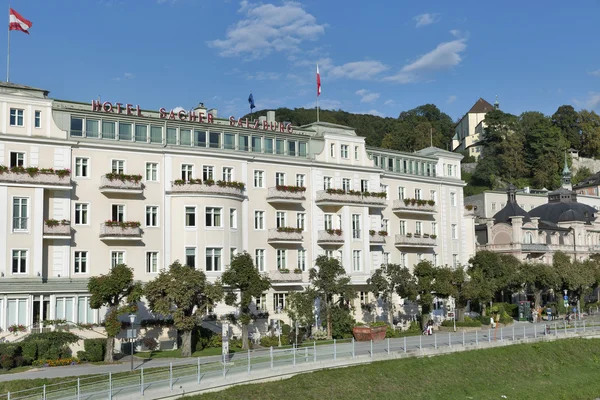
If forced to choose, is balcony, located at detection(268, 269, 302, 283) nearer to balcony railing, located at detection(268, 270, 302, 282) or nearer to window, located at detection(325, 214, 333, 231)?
balcony railing, located at detection(268, 270, 302, 282)

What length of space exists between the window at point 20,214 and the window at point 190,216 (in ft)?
41.3

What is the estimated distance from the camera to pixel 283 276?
6675 centimetres

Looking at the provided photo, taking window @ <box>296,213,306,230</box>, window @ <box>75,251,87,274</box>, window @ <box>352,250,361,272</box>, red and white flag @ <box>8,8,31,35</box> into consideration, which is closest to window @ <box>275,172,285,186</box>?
window @ <box>296,213,306,230</box>

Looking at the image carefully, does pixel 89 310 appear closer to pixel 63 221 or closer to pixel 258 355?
pixel 63 221

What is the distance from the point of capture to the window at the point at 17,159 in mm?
56188

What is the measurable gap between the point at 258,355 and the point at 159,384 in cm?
739

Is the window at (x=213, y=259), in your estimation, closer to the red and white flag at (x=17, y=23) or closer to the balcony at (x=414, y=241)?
the red and white flag at (x=17, y=23)

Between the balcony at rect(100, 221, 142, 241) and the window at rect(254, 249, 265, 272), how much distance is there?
11.4 m

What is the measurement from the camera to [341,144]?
75438 mm

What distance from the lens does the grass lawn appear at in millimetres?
40406

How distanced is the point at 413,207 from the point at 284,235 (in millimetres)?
18967

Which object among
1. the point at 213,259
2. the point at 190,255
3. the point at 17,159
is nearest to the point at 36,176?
the point at 17,159

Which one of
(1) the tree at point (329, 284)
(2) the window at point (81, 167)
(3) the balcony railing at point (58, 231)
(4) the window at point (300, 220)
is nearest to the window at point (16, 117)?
(2) the window at point (81, 167)

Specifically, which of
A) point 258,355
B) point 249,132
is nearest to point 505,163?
point 249,132
